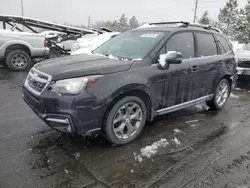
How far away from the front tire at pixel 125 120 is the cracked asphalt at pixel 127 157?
15 cm

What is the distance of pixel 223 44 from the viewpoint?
5.34 metres

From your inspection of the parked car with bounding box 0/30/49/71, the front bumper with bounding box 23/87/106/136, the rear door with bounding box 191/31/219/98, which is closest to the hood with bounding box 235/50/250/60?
the rear door with bounding box 191/31/219/98

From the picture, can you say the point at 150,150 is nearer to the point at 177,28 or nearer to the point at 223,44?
the point at 177,28

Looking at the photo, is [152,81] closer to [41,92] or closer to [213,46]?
[41,92]

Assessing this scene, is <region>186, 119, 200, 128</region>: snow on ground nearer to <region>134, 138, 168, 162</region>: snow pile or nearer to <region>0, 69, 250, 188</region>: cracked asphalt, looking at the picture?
<region>0, 69, 250, 188</region>: cracked asphalt

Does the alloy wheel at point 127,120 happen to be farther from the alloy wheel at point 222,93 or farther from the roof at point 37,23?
the roof at point 37,23

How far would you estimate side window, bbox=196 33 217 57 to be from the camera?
15.3ft

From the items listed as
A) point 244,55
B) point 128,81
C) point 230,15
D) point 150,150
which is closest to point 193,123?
point 150,150

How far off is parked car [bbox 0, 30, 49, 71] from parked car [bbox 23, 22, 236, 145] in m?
5.47

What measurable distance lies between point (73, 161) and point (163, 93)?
177 centimetres

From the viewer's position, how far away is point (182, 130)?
4.31 m

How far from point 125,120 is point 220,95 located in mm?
2864

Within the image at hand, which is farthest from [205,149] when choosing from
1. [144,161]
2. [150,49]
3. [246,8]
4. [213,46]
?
[246,8]

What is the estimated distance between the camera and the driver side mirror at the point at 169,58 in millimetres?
3748
